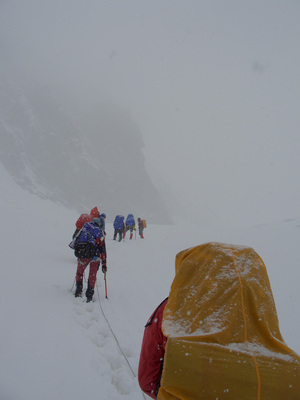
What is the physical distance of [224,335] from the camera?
4.38ft

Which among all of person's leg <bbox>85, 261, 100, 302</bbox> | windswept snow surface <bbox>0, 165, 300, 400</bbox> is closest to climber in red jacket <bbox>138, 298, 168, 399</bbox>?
windswept snow surface <bbox>0, 165, 300, 400</bbox>

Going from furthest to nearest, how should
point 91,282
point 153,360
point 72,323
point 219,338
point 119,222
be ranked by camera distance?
point 119,222
point 91,282
point 72,323
point 153,360
point 219,338

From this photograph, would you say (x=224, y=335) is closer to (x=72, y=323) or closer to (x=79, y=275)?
(x=72, y=323)

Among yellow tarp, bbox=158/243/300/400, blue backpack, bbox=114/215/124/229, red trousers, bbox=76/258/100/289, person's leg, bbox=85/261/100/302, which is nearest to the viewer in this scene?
yellow tarp, bbox=158/243/300/400

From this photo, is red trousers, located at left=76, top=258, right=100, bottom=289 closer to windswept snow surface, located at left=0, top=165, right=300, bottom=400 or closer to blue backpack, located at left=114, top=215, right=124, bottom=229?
windswept snow surface, located at left=0, top=165, right=300, bottom=400

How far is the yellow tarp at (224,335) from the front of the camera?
1205 millimetres

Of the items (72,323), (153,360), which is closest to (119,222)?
(72,323)

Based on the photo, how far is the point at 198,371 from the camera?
4.04 ft

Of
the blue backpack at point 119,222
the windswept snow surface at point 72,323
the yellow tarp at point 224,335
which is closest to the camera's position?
the yellow tarp at point 224,335

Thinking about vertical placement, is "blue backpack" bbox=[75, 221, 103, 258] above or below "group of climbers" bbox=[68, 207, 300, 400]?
above

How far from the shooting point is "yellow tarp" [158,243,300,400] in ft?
3.95

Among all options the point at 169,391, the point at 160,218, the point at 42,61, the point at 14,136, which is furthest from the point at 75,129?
the point at 169,391

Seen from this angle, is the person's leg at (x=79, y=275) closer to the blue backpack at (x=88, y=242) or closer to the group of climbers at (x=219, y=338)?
the blue backpack at (x=88, y=242)

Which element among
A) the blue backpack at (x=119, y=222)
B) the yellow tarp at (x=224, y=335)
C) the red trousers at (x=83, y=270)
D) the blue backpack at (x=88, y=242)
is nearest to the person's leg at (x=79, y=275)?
the red trousers at (x=83, y=270)
